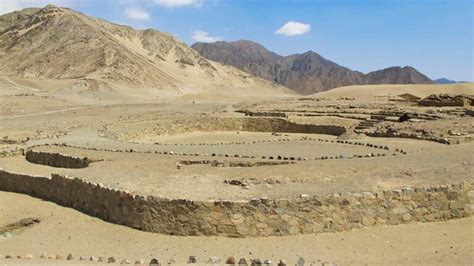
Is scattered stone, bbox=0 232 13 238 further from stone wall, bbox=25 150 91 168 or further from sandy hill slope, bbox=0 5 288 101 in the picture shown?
sandy hill slope, bbox=0 5 288 101

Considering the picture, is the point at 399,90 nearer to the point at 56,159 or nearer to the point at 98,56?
the point at 98,56

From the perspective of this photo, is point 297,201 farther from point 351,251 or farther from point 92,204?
point 92,204

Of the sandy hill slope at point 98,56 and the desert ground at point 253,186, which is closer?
the desert ground at point 253,186

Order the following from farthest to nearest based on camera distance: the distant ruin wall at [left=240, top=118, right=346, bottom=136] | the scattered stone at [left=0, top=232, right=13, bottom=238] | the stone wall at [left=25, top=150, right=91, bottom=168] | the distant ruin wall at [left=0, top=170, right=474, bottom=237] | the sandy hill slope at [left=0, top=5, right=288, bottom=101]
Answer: the sandy hill slope at [left=0, top=5, right=288, bottom=101]
the distant ruin wall at [left=240, top=118, right=346, bottom=136]
the stone wall at [left=25, top=150, right=91, bottom=168]
the scattered stone at [left=0, top=232, right=13, bottom=238]
the distant ruin wall at [left=0, top=170, right=474, bottom=237]

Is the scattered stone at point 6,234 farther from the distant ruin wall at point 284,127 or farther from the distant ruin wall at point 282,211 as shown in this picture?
the distant ruin wall at point 284,127

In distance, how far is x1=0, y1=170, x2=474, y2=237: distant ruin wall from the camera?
1002 centimetres

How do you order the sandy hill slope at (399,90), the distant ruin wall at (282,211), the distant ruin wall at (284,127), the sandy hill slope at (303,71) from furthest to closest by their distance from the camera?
the sandy hill slope at (303,71)
the sandy hill slope at (399,90)
the distant ruin wall at (284,127)
the distant ruin wall at (282,211)

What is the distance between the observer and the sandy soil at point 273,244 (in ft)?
29.6

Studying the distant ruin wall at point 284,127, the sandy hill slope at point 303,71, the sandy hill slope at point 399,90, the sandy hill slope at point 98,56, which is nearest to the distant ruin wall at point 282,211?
the distant ruin wall at point 284,127

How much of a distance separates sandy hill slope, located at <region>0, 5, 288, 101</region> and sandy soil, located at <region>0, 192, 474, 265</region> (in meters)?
55.3

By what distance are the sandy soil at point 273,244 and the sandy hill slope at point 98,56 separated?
181 feet

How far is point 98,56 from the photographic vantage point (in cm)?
7544

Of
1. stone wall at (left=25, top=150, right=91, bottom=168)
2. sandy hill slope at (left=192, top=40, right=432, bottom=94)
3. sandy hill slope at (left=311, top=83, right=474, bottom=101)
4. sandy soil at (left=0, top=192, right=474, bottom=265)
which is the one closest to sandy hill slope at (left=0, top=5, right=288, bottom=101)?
sandy hill slope at (left=311, top=83, right=474, bottom=101)

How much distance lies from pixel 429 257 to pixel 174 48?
94.8 metres
